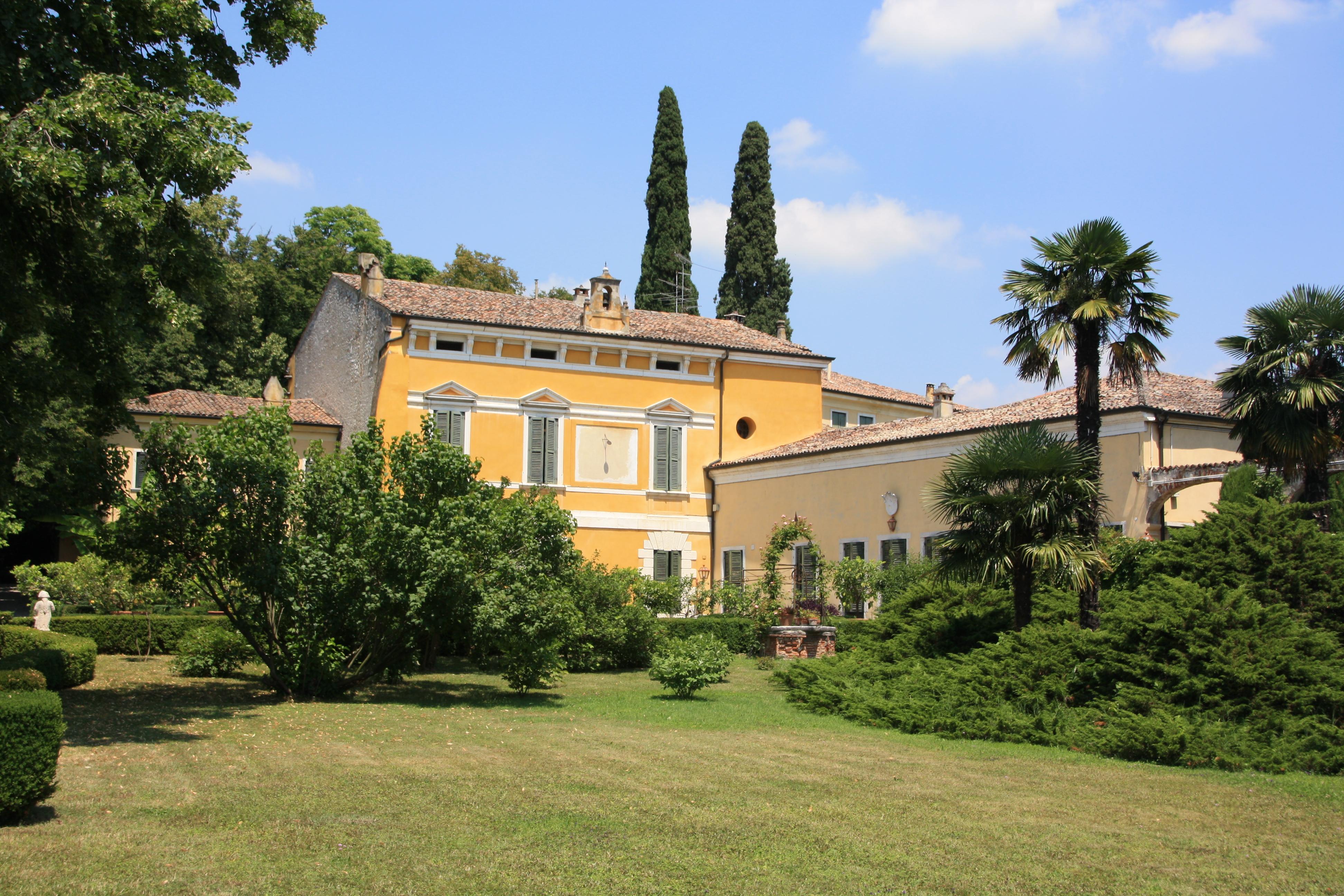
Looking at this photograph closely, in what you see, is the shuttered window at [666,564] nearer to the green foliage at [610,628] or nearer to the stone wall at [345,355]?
the green foliage at [610,628]

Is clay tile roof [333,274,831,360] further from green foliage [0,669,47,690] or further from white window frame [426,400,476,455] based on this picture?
green foliage [0,669,47,690]

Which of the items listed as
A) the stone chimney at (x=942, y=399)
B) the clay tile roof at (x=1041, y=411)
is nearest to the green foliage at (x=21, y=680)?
the clay tile roof at (x=1041, y=411)

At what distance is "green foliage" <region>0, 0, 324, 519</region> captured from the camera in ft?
34.9

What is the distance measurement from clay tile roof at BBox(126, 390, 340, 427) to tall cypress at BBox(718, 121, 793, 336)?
2309cm

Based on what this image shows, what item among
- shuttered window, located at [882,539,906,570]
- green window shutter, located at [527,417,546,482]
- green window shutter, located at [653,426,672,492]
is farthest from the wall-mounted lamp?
green window shutter, located at [527,417,546,482]

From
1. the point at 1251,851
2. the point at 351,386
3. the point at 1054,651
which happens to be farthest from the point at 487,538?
the point at 351,386

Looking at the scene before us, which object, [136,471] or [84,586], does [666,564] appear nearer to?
[84,586]

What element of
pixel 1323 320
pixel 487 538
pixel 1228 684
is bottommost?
pixel 1228 684

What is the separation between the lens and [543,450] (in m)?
30.4

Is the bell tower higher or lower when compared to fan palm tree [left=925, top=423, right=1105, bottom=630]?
higher

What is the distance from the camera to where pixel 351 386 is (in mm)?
31406

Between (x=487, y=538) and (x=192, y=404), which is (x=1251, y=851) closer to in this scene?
(x=487, y=538)

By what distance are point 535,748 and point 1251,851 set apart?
23.2ft

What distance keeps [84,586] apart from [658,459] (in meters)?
15.2
